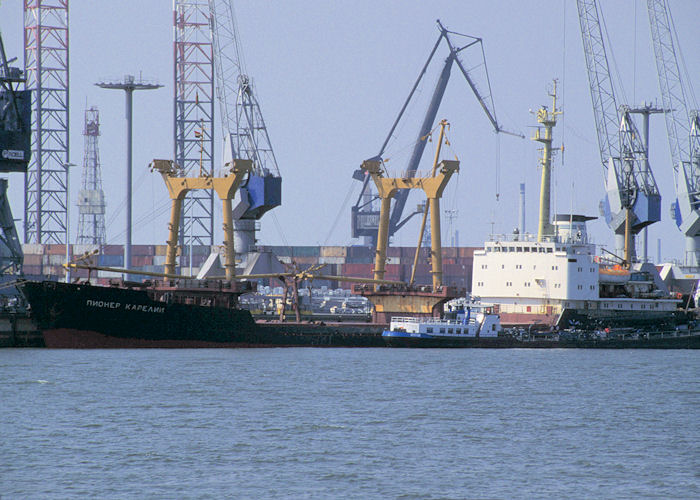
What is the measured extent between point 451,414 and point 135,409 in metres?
11.3

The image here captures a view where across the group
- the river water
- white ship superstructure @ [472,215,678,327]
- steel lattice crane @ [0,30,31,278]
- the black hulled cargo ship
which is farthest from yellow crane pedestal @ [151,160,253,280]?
white ship superstructure @ [472,215,678,327]

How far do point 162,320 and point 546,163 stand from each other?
93.0 feet

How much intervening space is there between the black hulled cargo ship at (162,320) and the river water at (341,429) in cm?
376

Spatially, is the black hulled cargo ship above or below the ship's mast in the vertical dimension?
below

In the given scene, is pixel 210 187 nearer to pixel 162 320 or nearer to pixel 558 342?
pixel 162 320

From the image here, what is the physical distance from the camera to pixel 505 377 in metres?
53.5

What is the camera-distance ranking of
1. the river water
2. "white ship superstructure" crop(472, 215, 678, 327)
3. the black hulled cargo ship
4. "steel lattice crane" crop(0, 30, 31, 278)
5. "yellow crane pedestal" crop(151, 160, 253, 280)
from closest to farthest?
the river water
the black hulled cargo ship
"steel lattice crane" crop(0, 30, 31, 278)
"yellow crane pedestal" crop(151, 160, 253, 280)
"white ship superstructure" crop(472, 215, 678, 327)

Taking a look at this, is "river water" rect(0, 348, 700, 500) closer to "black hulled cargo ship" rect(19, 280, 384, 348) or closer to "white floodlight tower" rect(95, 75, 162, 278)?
"black hulled cargo ship" rect(19, 280, 384, 348)

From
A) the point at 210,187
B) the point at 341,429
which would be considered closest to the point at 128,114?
the point at 210,187

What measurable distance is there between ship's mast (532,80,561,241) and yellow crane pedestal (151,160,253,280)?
64.7ft

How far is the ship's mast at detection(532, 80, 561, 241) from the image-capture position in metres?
76.5

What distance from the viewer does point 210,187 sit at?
7150cm

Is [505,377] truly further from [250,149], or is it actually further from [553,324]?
[250,149]

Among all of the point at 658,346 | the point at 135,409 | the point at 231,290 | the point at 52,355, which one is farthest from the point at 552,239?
the point at 135,409
